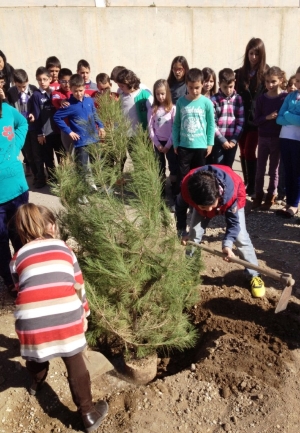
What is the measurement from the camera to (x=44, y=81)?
19.4 feet

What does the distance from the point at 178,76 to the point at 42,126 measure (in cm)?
208

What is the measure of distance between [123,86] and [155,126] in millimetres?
592

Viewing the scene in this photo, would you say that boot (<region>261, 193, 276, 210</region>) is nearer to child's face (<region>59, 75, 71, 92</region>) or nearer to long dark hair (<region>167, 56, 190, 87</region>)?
long dark hair (<region>167, 56, 190, 87</region>)

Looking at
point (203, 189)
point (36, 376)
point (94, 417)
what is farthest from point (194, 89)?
point (94, 417)

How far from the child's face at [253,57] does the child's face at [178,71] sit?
2.74ft

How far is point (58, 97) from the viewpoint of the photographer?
5.65 m

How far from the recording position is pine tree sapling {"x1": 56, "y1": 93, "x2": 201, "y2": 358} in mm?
2674

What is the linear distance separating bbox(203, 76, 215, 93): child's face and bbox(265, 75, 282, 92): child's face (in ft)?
2.80

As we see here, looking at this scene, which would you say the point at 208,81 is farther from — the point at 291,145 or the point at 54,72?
the point at 54,72

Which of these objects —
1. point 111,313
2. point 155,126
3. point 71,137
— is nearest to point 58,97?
point 71,137

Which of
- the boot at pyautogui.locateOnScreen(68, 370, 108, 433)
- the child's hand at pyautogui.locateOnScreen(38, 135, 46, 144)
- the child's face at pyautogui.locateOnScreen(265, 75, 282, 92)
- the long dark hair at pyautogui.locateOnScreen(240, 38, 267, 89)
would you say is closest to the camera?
the boot at pyautogui.locateOnScreen(68, 370, 108, 433)

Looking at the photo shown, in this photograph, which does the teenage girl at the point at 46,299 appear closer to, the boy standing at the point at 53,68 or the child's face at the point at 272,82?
the child's face at the point at 272,82

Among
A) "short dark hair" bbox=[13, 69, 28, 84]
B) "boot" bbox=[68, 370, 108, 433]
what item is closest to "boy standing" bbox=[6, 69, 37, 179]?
"short dark hair" bbox=[13, 69, 28, 84]

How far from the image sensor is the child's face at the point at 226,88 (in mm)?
4801
